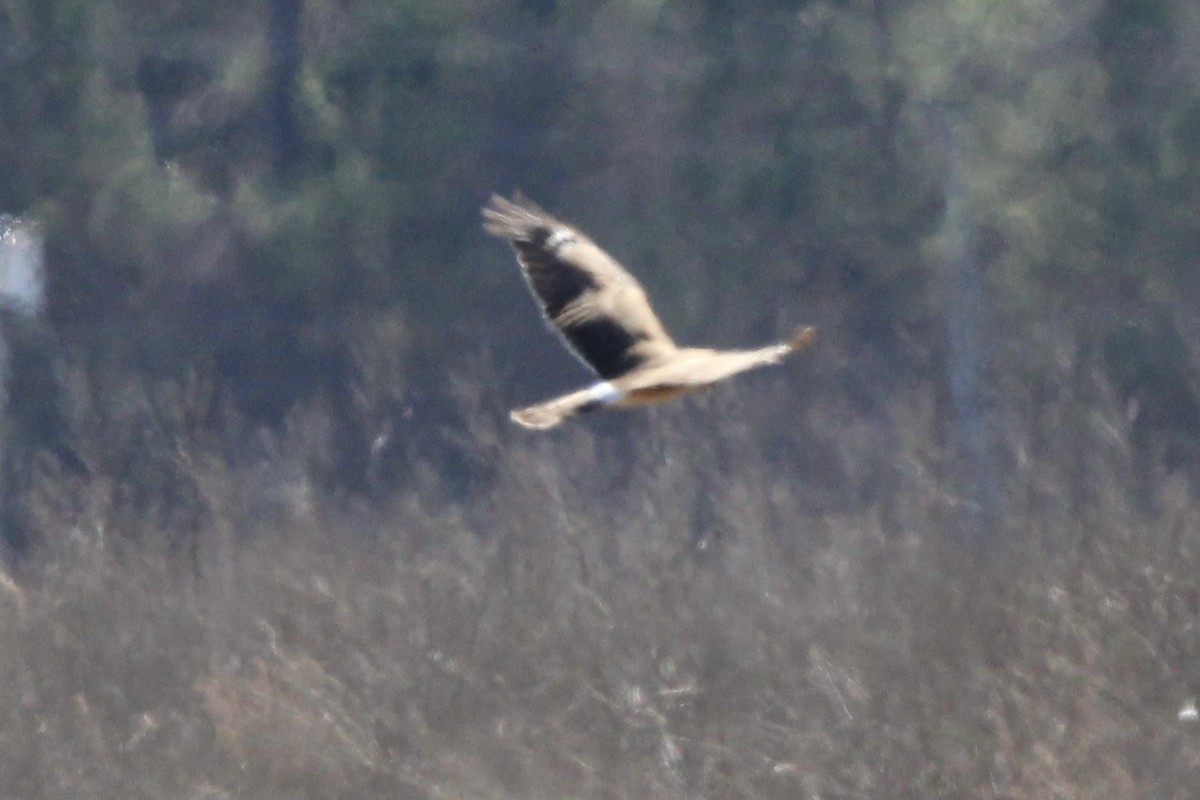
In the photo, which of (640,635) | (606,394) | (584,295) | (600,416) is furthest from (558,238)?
(600,416)

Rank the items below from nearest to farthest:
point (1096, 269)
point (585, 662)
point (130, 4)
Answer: point (585, 662)
point (1096, 269)
point (130, 4)

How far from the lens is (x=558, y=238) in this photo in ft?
18.3

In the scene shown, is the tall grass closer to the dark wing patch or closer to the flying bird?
the flying bird

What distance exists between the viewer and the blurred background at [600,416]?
20.5ft

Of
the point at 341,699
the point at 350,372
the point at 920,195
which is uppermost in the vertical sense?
the point at 341,699

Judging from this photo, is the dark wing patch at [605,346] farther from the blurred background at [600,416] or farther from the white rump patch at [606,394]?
the blurred background at [600,416]

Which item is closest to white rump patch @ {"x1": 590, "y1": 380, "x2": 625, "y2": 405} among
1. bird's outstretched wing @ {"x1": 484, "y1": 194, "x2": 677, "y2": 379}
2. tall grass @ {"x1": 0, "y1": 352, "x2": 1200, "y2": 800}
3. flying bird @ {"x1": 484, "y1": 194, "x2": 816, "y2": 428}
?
flying bird @ {"x1": 484, "y1": 194, "x2": 816, "y2": 428}

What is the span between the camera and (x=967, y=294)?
1368 cm

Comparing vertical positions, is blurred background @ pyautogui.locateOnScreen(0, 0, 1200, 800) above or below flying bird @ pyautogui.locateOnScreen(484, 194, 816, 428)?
below

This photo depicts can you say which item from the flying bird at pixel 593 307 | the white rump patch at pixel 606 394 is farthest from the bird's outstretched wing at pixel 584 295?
the white rump patch at pixel 606 394

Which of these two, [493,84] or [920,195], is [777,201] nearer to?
[920,195]

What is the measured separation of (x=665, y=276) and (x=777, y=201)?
2.82ft

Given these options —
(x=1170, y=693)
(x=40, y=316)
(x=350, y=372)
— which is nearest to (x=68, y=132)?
(x=40, y=316)

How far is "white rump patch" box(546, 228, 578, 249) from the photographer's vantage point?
→ 5.58 m
